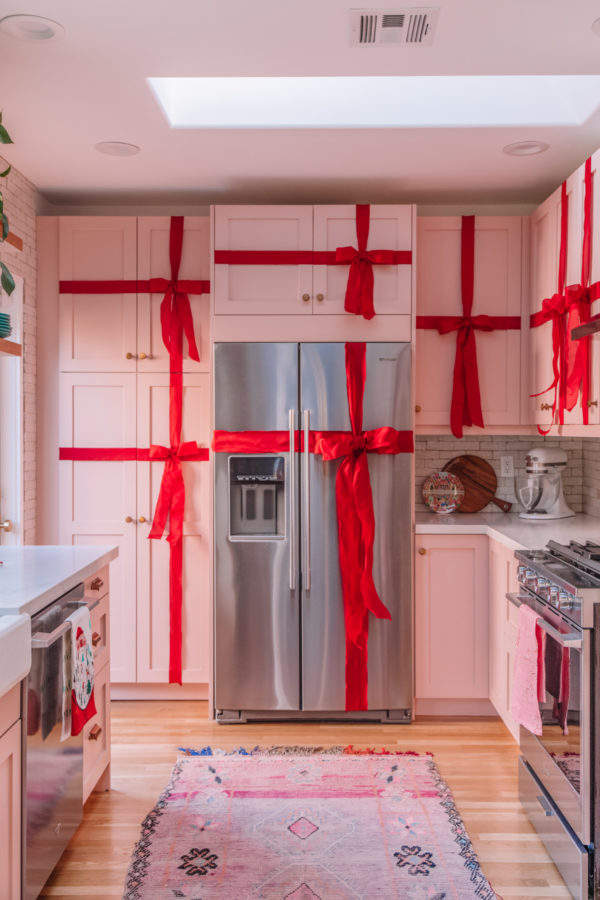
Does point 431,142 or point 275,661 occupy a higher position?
point 431,142

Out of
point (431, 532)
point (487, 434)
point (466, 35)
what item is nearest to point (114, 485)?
point (431, 532)

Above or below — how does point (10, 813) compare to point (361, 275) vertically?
below

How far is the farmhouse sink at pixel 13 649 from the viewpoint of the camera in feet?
5.17

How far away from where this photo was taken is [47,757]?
2.05 metres

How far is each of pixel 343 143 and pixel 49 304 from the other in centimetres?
164

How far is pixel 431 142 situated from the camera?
3.04m

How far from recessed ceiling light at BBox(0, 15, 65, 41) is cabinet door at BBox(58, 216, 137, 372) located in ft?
4.76

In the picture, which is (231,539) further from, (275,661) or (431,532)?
(431,532)

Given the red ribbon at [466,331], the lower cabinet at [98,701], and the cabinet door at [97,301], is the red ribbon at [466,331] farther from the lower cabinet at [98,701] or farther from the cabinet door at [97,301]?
the lower cabinet at [98,701]

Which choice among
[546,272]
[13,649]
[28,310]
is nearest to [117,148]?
[28,310]

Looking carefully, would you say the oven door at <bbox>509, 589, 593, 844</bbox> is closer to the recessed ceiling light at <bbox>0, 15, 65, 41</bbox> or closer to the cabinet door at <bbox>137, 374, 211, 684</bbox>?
the cabinet door at <bbox>137, 374, 211, 684</bbox>

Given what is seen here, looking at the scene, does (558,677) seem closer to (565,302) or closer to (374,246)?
(565,302)

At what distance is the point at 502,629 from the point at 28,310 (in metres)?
2.64

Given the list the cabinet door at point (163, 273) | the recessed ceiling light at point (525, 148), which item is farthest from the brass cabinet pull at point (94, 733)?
the recessed ceiling light at point (525, 148)
